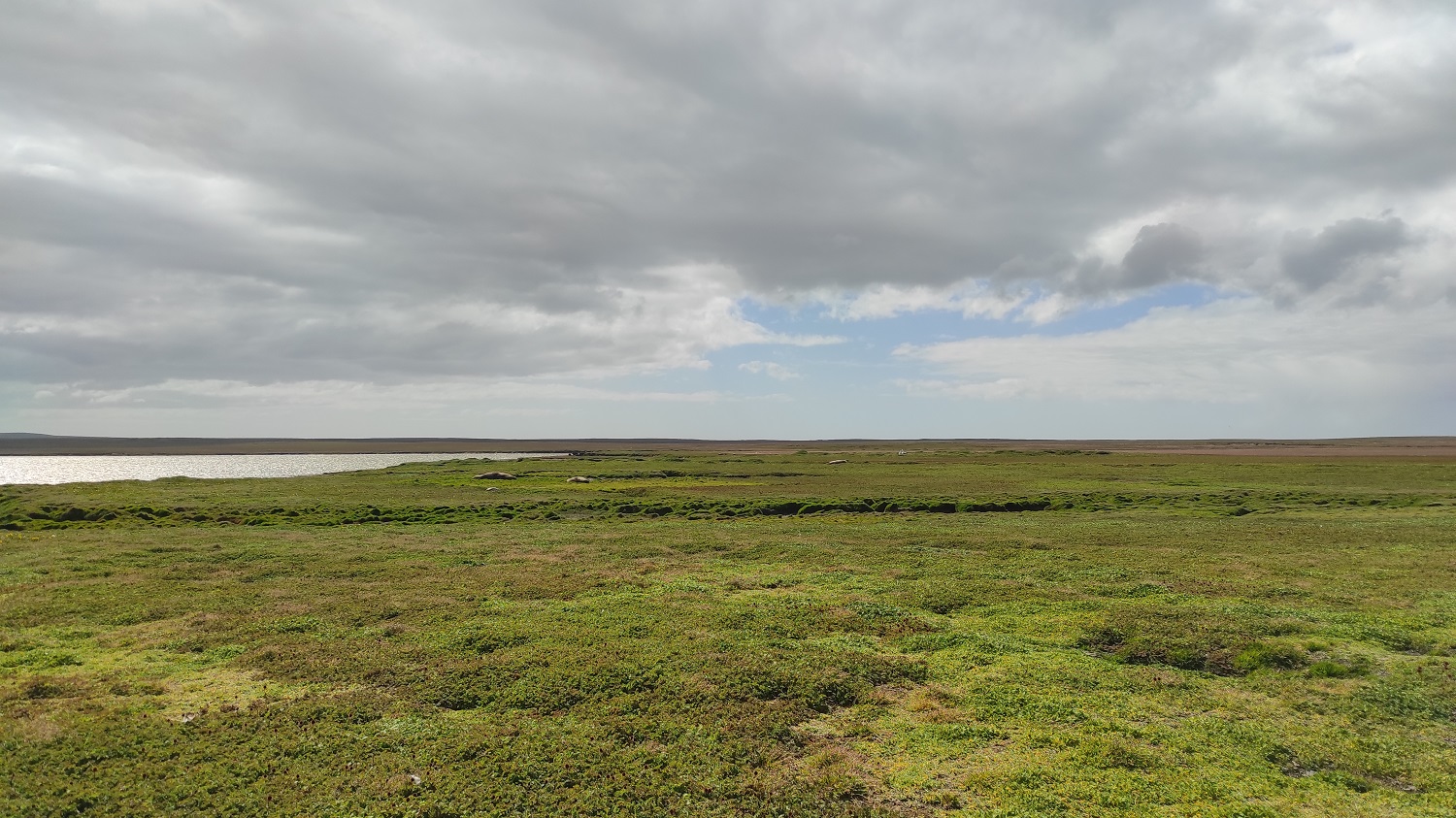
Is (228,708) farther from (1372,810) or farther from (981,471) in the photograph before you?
(981,471)

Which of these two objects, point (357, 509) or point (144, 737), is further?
point (357, 509)

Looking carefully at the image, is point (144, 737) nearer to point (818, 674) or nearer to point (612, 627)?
point (612, 627)

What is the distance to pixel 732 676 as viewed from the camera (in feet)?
45.4

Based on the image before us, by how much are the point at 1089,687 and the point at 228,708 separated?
15.7 m

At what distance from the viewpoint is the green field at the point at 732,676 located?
384 inches

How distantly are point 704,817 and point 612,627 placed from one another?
28.1 feet

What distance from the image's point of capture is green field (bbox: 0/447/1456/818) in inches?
384

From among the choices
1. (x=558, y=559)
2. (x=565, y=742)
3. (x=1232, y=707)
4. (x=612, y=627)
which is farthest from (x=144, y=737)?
(x=1232, y=707)

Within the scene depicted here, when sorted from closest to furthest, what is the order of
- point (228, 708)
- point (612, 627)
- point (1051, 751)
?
point (1051, 751)
point (228, 708)
point (612, 627)

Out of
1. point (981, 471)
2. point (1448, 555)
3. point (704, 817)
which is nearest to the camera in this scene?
point (704, 817)

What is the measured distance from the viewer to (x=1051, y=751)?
1092cm

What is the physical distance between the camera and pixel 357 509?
4428 centimetres

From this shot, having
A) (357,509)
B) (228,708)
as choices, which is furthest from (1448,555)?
(357,509)

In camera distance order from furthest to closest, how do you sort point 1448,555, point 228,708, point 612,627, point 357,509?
point 357,509
point 1448,555
point 612,627
point 228,708
